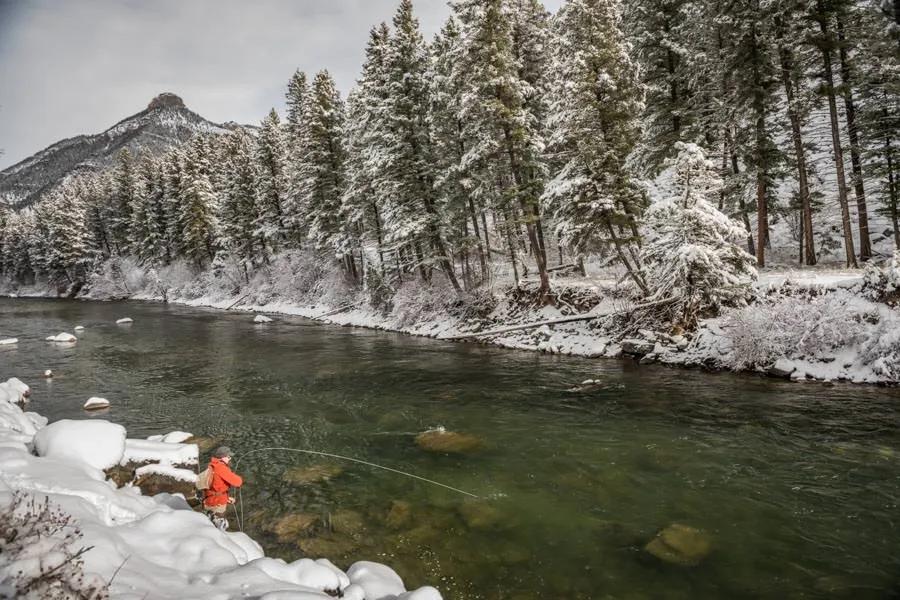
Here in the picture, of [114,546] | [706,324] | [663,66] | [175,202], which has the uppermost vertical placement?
[175,202]

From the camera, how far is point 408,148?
25484mm

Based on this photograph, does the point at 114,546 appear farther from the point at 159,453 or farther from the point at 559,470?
the point at 559,470

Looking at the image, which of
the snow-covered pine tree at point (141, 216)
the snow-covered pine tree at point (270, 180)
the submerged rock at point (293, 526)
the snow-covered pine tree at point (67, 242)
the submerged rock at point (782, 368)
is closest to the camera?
the submerged rock at point (293, 526)

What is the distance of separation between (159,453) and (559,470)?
7.96 meters

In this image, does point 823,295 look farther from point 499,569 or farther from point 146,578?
point 146,578

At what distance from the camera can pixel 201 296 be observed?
5322cm

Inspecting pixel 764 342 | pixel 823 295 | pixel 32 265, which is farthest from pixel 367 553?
pixel 32 265

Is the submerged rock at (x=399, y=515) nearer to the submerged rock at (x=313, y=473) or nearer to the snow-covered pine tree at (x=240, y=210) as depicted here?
the submerged rock at (x=313, y=473)

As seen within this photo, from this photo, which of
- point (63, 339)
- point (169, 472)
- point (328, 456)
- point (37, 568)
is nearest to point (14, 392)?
point (169, 472)

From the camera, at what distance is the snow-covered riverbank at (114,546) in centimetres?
357

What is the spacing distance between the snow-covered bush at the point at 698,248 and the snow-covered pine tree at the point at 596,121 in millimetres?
2295

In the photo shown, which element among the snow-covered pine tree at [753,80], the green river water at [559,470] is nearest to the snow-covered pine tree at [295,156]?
the green river water at [559,470]

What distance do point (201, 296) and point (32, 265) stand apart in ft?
143

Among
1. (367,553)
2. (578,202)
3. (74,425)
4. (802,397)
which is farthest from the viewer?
(578,202)
